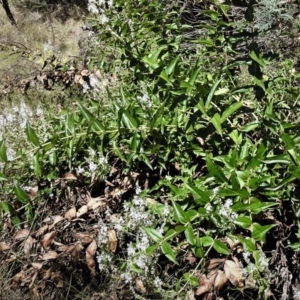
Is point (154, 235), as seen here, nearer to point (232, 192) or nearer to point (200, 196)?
point (200, 196)

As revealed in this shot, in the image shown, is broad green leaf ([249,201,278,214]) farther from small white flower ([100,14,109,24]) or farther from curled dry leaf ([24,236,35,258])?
small white flower ([100,14,109,24])

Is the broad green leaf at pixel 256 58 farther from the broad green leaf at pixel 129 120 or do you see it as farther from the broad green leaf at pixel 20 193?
the broad green leaf at pixel 20 193

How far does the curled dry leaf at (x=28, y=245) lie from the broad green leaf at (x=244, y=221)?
3.26 ft

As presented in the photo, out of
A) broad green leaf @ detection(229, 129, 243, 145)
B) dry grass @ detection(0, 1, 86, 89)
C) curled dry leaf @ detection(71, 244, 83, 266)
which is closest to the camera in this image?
broad green leaf @ detection(229, 129, 243, 145)

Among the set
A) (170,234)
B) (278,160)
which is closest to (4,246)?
(170,234)

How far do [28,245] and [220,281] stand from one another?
0.91 m

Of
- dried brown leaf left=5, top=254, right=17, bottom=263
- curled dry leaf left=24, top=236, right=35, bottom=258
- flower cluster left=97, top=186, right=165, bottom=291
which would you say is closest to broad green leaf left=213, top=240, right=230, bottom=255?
flower cluster left=97, top=186, right=165, bottom=291

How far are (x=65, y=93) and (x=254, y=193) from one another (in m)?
2.43

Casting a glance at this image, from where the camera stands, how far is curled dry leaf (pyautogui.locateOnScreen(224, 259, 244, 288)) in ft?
6.41

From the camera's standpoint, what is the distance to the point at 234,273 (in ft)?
6.42

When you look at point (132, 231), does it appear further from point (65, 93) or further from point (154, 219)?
point (65, 93)

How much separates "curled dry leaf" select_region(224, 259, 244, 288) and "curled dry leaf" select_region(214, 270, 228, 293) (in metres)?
0.02

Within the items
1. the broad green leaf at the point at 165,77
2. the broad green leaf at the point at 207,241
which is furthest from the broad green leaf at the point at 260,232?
the broad green leaf at the point at 165,77

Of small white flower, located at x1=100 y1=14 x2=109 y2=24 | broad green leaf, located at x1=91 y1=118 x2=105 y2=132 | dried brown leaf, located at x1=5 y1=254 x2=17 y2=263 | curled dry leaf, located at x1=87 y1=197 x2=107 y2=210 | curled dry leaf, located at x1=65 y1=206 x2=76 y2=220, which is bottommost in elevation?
dried brown leaf, located at x1=5 y1=254 x2=17 y2=263
